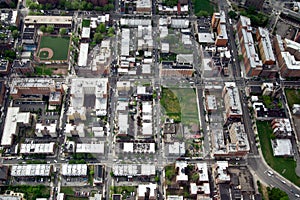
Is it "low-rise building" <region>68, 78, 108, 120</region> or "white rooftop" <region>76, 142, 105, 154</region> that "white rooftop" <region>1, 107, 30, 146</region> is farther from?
"white rooftop" <region>76, 142, 105, 154</region>

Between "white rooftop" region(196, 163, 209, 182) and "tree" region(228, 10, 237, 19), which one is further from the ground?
"tree" region(228, 10, 237, 19)

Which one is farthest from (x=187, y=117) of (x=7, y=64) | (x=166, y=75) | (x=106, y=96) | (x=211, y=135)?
(x=7, y=64)

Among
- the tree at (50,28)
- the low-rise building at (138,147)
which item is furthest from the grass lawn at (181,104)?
the tree at (50,28)

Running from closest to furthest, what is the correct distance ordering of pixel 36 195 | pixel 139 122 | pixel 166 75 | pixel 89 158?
pixel 36 195, pixel 89 158, pixel 139 122, pixel 166 75

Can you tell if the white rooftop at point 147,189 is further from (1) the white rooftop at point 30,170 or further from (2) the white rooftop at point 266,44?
(2) the white rooftop at point 266,44

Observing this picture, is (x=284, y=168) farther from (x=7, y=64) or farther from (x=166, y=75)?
(x=7, y=64)

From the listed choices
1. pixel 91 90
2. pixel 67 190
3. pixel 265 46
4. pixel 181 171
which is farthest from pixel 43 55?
pixel 265 46

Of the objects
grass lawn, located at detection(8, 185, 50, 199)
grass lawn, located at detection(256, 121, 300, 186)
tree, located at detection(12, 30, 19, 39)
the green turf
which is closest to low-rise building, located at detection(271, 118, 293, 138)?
grass lawn, located at detection(256, 121, 300, 186)
